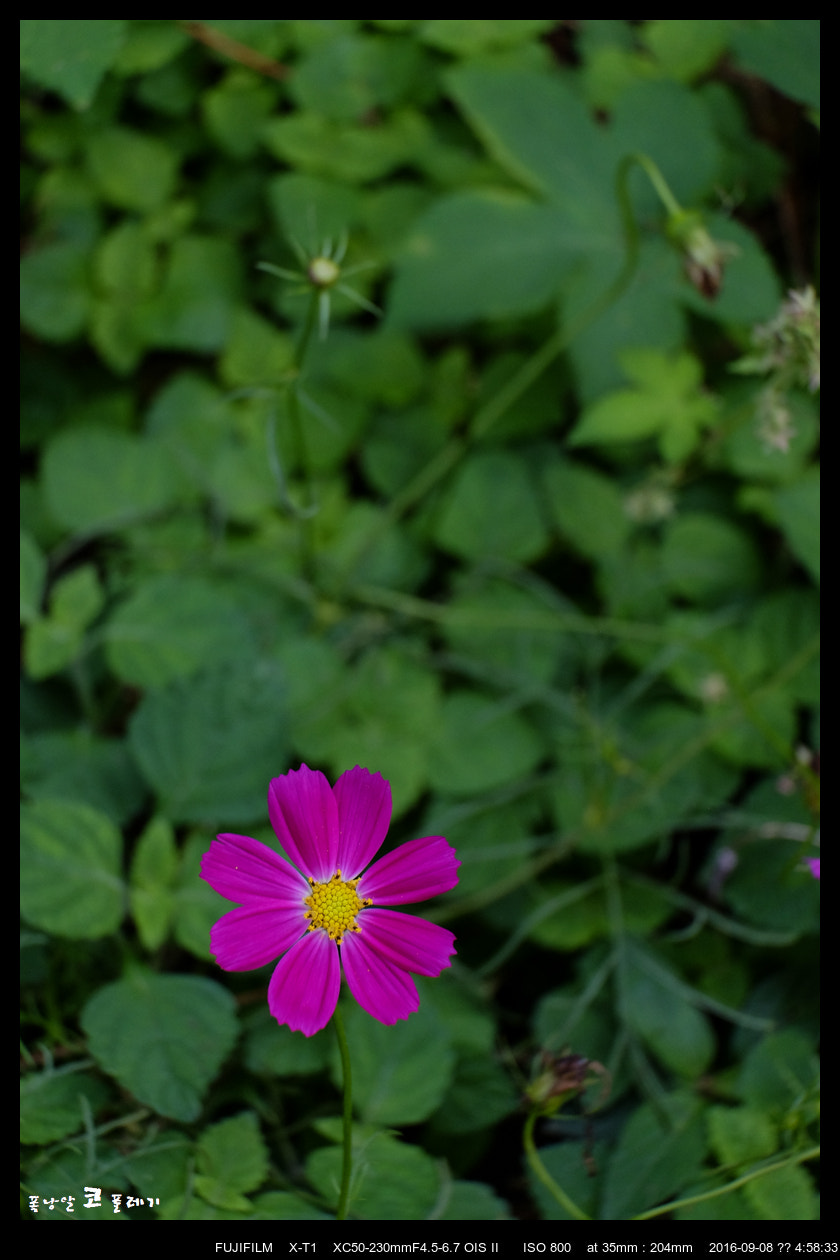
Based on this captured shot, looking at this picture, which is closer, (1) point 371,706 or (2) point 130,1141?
(2) point 130,1141

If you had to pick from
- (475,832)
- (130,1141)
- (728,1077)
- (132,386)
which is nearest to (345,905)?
(130,1141)

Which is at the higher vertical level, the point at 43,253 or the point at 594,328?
the point at 43,253

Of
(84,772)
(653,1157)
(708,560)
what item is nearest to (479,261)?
(708,560)

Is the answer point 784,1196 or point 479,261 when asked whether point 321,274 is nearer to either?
point 479,261

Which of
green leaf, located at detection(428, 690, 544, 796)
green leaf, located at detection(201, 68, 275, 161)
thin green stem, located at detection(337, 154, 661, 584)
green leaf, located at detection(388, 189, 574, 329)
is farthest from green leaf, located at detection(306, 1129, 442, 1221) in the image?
green leaf, located at detection(201, 68, 275, 161)

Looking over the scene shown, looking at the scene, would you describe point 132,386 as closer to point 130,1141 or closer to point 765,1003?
point 130,1141

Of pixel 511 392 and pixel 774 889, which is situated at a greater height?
pixel 511 392
